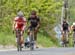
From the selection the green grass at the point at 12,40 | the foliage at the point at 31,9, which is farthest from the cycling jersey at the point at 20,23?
the foliage at the point at 31,9

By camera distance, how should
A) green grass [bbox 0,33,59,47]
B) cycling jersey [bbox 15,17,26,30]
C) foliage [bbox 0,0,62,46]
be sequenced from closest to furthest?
cycling jersey [bbox 15,17,26,30], green grass [bbox 0,33,59,47], foliage [bbox 0,0,62,46]

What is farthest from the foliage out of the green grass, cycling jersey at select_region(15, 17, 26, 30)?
cycling jersey at select_region(15, 17, 26, 30)

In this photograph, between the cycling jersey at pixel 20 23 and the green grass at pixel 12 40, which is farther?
the green grass at pixel 12 40

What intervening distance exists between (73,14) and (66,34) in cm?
2922

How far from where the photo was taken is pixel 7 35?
30.2 metres

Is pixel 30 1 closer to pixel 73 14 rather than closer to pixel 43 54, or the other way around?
pixel 43 54

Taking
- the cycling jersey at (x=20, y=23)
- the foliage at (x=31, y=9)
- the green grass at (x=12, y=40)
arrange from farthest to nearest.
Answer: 1. the foliage at (x=31, y=9)
2. the green grass at (x=12, y=40)
3. the cycling jersey at (x=20, y=23)

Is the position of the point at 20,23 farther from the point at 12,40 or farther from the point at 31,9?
the point at 31,9

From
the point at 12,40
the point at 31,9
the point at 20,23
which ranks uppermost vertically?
the point at 20,23

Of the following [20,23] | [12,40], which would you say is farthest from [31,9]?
[20,23]

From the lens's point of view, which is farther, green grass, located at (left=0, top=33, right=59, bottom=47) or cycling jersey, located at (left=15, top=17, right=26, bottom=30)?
green grass, located at (left=0, top=33, right=59, bottom=47)

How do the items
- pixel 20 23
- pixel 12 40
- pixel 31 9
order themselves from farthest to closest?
pixel 31 9 → pixel 12 40 → pixel 20 23

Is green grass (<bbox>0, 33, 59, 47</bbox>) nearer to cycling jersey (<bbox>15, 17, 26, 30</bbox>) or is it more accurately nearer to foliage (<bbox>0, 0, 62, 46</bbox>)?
foliage (<bbox>0, 0, 62, 46</bbox>)

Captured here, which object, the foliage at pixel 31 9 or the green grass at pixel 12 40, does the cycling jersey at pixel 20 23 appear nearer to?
the green grass at pixel 12 40
